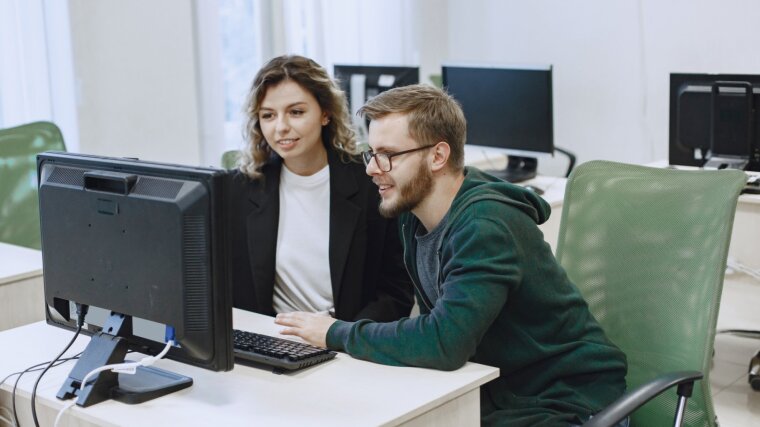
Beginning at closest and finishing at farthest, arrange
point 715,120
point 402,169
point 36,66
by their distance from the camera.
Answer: point 402,169 → point 715,120 → point 36,66

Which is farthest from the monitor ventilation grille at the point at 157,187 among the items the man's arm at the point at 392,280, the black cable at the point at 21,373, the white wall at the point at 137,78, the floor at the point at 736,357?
the white wall at the point at 137,78

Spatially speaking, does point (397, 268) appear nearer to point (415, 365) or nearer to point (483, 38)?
point (415, 365)

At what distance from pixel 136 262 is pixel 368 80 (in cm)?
301

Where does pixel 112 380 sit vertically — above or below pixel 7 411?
above

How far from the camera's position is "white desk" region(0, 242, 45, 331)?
8.88 feet

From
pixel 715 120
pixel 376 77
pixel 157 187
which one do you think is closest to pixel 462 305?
pixel 157 187

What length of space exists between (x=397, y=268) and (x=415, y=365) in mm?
744

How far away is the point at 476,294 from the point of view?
1.77 m

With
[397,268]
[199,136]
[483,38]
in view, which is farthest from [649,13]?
[397,268]

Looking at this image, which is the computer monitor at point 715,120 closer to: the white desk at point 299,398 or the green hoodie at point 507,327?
Answer: the green hoodie at point 507,327

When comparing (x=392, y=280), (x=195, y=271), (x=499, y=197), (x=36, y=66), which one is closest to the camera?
(x=195, y=271)

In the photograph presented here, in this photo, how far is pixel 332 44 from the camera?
18.2ft

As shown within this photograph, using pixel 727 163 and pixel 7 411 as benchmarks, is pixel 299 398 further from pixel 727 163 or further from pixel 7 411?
pixel 727 163

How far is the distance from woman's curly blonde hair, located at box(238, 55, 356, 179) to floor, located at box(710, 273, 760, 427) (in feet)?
5.22
